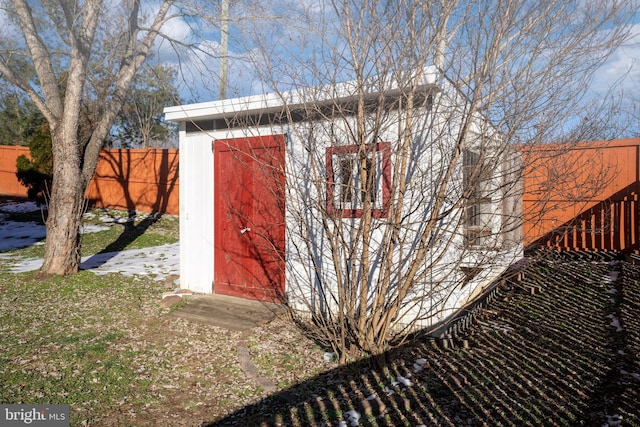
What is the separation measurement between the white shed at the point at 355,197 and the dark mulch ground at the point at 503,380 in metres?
0.57

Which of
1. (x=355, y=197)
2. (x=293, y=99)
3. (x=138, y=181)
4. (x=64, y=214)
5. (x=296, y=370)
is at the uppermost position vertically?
(x=293, y=99)

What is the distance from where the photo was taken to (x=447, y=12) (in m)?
3.96

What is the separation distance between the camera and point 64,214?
25.9 ft

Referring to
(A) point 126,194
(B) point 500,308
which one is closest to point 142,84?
(A) point 126,194

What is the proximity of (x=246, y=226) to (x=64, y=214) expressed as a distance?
11.8 feet

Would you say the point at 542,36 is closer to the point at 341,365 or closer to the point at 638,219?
the point at 341,365

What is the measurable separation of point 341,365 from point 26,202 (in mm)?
16673

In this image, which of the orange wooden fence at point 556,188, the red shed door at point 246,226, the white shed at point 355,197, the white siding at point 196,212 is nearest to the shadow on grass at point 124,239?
the orange wooden fence at point 556,188

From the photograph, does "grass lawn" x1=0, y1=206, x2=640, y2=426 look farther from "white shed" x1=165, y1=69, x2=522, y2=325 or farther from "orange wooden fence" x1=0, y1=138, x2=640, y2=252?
"orange wooden fence" x1=0, y1=138, x2=640, y2=252

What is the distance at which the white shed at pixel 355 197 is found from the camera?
4137mm

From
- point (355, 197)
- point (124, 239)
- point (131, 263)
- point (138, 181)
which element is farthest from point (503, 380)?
point (138, 181)

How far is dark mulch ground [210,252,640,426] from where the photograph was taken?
354 centimetres

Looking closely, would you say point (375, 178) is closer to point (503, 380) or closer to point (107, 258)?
point (503, 380)

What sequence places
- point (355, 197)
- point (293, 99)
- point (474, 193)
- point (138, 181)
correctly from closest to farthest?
point (474, 193) < point (355, 197) < point (293, 99) < point (138, 181)
